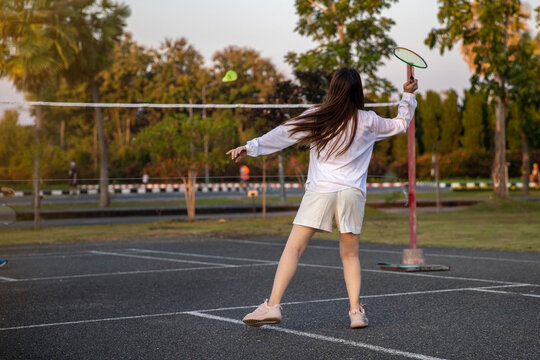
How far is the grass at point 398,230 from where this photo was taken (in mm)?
16291

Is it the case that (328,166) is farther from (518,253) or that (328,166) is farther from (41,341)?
(518,253)

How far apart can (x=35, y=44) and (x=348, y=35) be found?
9.45m

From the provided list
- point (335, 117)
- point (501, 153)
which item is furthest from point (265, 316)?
point (501, 153)

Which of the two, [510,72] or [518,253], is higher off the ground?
[510,72]

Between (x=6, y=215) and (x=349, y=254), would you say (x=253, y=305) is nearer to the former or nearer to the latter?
(x=349, y=254)

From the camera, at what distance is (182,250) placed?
1484 cm

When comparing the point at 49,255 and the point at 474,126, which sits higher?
the point at 474,126

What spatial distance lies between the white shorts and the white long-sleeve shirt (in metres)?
0.05

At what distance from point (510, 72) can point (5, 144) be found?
1539 centimetres

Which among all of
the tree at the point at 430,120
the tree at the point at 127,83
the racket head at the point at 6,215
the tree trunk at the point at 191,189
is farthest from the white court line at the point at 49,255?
the tree at the point at 430,120

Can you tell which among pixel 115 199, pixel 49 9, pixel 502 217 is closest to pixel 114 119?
pixel 115 199

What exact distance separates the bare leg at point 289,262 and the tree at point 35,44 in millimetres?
16130

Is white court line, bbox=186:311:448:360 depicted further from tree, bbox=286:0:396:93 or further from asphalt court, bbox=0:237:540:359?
tree, bbox=286:0:396:93

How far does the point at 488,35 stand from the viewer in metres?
25.6
